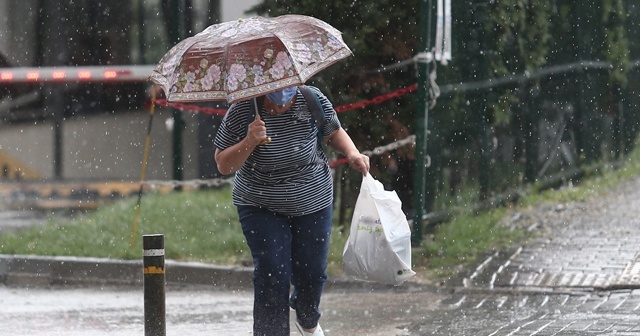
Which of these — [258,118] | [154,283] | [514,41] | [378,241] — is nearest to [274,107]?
[258,118]

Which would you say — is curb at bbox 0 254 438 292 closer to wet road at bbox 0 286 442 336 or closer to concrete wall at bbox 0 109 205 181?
wet road at bbox 0 286 442 336

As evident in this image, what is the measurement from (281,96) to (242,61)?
1.01 feet

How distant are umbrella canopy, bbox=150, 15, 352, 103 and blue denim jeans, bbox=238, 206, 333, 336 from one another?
685 millimetres

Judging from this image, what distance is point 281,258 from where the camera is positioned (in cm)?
620

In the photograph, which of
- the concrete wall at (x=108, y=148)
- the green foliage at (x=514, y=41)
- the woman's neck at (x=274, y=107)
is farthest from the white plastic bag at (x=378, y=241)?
the concrete wall at (x=108, y=148)

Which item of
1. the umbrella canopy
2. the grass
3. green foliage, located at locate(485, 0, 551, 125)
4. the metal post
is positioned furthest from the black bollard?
green foliage, located at locate(485, 0, 551, 125)

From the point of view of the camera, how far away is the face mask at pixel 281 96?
6.07 meters

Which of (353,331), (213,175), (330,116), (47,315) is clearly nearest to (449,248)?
(353,331)

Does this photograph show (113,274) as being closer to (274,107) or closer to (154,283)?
(154,283)

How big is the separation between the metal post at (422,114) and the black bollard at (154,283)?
151 inches

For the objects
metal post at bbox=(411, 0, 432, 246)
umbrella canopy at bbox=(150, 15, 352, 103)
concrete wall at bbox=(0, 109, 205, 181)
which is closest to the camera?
umbrella canopy at bbox=(150, 15, 352, 103)

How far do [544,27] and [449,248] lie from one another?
3.32 metres

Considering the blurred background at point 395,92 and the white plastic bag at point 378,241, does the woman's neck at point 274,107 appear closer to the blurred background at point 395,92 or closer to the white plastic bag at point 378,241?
the white plastic bag at point 378,241

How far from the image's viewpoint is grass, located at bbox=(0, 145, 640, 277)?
995 cm
